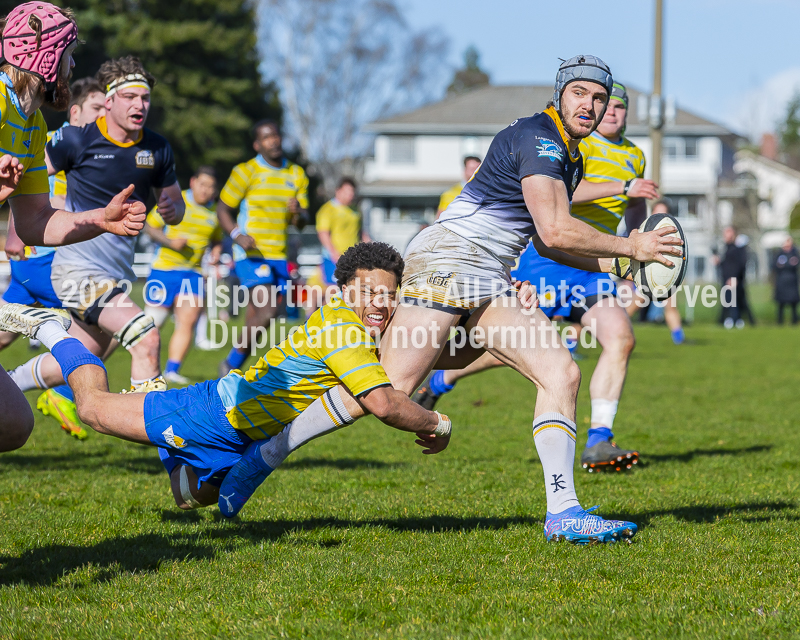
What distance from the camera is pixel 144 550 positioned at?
4.00 m

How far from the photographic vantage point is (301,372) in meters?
4.07

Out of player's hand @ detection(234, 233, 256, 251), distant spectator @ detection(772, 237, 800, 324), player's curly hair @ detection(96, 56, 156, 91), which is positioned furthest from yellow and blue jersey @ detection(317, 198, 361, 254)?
distant spectator @ detection(772, 237, 800, 324)

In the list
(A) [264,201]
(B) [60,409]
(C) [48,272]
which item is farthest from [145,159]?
(A) [264,201]

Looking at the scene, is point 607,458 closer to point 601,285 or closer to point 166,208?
point 601,285

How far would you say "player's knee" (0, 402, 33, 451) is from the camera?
11.5ft

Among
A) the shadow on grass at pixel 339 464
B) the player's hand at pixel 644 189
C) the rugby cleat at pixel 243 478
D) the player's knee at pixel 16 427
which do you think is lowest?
the shadow on grass at pixel 339 464

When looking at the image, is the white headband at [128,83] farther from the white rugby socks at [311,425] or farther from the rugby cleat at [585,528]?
the rugby cleat at [585,528]

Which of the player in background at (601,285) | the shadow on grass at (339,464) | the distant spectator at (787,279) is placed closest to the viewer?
the player in background at (601,285)

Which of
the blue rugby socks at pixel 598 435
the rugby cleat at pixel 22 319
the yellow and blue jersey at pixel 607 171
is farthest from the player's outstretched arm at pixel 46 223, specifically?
the blue rugby socks at pixel 598 435

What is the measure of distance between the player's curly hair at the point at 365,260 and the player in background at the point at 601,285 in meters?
1.64

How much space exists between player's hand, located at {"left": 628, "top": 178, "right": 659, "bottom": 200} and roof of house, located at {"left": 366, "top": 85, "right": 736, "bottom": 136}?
4648 cm

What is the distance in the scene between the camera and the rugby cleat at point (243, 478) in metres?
4.13

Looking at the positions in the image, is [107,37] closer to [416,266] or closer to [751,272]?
[751,272]

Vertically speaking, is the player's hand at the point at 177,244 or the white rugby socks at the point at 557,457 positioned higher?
the player's hand at the point at 177,244
